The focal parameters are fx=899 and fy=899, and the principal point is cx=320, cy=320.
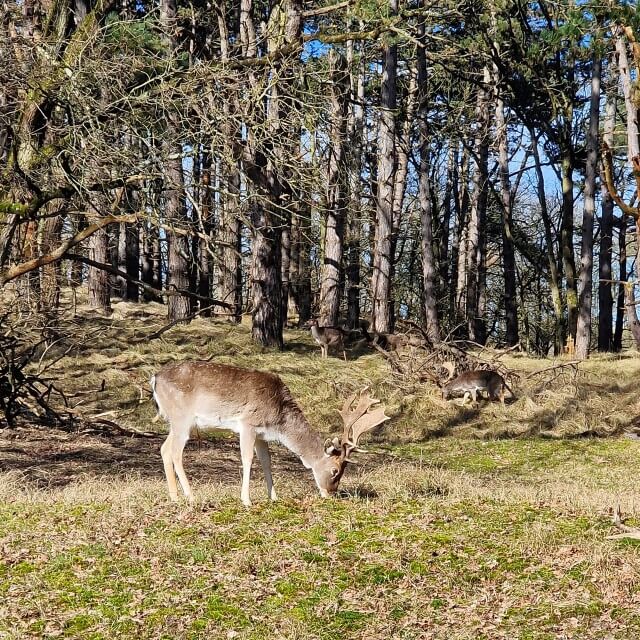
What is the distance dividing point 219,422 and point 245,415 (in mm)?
296

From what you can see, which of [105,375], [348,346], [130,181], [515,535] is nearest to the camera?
[515,535]

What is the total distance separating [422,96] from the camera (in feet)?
83.4

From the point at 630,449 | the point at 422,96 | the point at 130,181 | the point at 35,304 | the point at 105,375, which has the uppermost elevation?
the point at 422,96

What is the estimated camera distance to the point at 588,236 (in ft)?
84.0

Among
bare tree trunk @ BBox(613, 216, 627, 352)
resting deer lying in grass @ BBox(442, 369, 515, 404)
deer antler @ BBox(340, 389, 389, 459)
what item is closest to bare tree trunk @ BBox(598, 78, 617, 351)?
bare tree trunk @ BBox(613, 216, 627, 352)

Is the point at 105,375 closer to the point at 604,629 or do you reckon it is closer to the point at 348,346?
the point at 348,346

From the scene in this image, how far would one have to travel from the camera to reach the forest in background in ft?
37.5

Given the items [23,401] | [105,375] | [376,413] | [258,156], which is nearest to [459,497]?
[376,413]

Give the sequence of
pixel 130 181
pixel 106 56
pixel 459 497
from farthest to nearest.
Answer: pixel 106 56 < pixel 130 181 < pixel 459 497

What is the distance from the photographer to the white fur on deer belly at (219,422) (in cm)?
919

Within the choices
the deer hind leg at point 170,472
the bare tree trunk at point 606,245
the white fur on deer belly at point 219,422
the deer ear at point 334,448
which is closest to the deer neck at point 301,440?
the deer ear at point 334,448

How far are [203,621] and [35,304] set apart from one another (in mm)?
9551

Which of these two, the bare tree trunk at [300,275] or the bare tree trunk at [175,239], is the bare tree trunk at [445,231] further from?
the bare tree trunk at [175,239]

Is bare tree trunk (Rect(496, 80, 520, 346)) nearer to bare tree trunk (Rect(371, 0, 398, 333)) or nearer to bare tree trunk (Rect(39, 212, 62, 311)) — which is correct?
bare tree trunk (Rect(371, 0, 398, 333))
